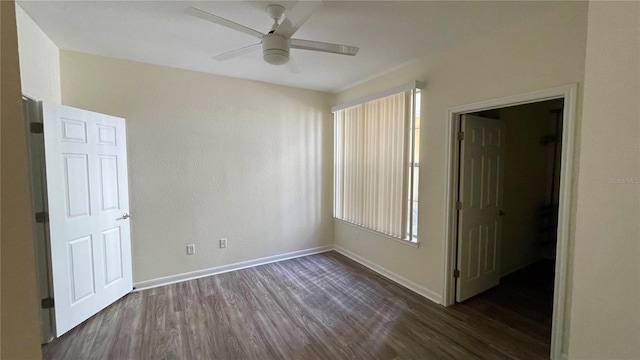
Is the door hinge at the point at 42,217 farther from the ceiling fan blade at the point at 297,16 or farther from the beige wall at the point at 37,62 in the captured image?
the ceiling fan blade at the point at 297,16

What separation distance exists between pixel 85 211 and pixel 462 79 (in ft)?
12.6

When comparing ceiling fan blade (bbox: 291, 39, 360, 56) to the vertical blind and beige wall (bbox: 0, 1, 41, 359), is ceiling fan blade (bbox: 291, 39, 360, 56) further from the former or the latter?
beige wall (bbox: 0, 1, 41, 359)

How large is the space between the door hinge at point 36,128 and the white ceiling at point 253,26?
32.7 inches

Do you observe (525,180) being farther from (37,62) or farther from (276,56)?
(37,62)

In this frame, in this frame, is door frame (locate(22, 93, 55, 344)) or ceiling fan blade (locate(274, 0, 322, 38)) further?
door frame (locate(22, 93, 55, 344))

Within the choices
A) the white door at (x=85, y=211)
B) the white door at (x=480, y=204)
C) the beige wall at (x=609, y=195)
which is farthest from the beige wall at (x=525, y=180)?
the white door at (x=85, y=211)

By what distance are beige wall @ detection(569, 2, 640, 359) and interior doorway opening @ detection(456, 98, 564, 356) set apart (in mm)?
1964

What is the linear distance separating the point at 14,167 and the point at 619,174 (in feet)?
4.58

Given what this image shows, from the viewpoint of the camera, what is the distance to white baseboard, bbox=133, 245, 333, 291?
10.5 feet

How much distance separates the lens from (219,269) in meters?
3.63

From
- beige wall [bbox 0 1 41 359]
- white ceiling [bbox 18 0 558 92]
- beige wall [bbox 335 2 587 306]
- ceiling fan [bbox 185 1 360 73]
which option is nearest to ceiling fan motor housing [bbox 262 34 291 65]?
ceiling fan [bbox 185 1 360 73]

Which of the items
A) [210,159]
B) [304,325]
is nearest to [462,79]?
[304,325]

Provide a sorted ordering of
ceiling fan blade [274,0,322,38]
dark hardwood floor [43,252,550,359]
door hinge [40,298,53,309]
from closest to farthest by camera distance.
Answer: ceiling fan blade [274,0,322,38] → dark hardwood floor [43,252,550,359] → door hinge [40,298,53,309]

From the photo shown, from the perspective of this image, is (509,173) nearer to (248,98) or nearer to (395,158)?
(395,158)
